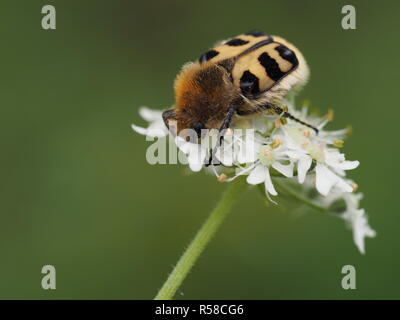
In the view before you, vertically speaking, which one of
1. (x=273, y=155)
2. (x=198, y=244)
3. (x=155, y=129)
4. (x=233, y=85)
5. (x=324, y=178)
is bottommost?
(x=198, y=244)

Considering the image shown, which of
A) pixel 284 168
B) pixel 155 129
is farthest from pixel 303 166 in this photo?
pixel 155 129

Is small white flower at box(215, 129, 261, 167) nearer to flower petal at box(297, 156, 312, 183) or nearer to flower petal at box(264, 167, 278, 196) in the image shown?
flower petal at box(264, 167, 278, 196)

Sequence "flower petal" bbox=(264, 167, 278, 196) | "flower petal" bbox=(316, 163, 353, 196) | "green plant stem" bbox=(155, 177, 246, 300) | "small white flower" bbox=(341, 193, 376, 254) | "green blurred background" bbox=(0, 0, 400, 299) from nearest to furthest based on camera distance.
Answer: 1. "green plant stem" bbox=(155, 177, 246, 300)
2. "flower petal" bbox=(264, 167, 278, 196)
3. "flower petal" bbox=(316, 163, 353, 196)
4. "small white flower" bbox=(341, 193, 376, 254)
5. "green blurred background" bbox=(0, 0, 400, 299)

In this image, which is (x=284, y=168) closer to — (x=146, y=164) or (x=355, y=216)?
(x=355, y=216)

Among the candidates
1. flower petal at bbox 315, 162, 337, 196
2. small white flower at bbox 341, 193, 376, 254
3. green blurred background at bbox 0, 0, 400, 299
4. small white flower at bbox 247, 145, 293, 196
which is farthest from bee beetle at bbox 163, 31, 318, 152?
green blurred background at bbox 0, 0, 400, 299

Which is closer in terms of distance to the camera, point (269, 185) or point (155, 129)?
point (269, 185)

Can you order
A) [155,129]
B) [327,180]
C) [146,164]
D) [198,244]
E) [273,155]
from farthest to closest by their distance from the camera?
[146,164] → [155,129] → [327,180] → [273,155] → [198,244]

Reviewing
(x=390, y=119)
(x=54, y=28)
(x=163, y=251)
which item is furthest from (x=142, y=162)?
(x=390, y=119)

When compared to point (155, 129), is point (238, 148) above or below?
below
